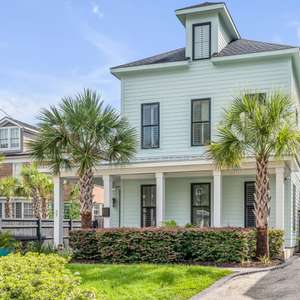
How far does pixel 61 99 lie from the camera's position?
1653cm

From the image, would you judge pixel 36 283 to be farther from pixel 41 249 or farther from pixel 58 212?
pixel 58 212

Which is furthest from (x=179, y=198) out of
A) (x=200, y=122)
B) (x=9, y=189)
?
(x=9, y=189)

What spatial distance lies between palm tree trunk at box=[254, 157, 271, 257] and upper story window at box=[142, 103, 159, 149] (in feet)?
20.0

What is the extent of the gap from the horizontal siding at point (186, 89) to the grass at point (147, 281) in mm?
7534

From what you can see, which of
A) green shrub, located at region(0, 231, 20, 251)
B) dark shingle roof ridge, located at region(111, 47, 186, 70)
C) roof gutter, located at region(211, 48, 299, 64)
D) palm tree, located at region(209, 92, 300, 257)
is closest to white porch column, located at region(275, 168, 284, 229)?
palm tree, located at region(209, 92, 300, 257)

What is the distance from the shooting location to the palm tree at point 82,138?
16.1 meters

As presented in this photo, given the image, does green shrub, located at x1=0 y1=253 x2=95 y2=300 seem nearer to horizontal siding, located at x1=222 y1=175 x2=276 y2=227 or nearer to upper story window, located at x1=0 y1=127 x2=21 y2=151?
horizontal siding, located at x1=222 y1=175 x2=276 y2=227

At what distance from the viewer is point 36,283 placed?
6652 mm

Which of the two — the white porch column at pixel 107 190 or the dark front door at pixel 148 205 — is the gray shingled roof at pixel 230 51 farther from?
the dark front door at pixel 148 205

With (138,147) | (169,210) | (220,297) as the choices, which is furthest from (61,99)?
(220,297)

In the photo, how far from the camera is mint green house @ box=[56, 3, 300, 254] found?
724 inches

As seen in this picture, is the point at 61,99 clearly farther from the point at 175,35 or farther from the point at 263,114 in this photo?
the point at 175,35

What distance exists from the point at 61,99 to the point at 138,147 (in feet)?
14.8

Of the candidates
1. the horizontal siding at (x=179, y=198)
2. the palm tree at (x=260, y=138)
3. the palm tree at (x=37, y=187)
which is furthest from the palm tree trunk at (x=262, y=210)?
the palm tree at (x=37, y=187)
